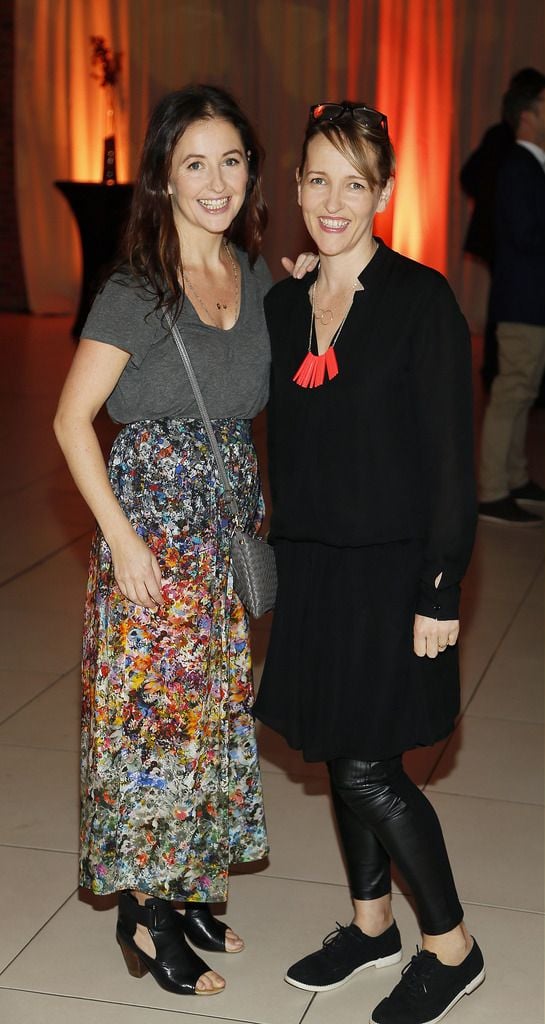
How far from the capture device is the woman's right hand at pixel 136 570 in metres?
2.13

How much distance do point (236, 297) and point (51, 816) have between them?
4.22 ft

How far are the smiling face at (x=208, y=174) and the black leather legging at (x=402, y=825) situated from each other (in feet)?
2.98

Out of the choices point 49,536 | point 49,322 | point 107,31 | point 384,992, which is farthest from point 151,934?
point 107,31

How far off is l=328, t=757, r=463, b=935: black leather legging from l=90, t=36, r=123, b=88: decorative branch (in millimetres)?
9659

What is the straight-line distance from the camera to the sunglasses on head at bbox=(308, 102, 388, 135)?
79.8 inches

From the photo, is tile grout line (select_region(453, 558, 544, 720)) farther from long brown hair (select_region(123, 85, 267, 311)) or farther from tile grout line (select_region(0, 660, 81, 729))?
long brown hair (select_region(123, 85, 267, 311))

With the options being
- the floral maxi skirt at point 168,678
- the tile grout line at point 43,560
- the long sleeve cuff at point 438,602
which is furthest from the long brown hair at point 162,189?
the tile grout line at point 43,560

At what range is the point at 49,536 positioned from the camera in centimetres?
519

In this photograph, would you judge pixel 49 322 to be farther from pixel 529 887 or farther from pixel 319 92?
pixel 529 887

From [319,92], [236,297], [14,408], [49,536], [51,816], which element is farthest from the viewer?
[319,92]

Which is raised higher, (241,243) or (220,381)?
(241,243)

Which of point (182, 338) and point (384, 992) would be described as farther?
point (384, 992)

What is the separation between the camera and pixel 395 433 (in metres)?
2.05

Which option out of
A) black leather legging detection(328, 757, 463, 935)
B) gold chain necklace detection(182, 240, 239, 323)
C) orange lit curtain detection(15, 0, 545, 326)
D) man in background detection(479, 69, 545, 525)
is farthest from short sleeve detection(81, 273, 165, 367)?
orange lit curtain detection(15, 0, 545, 326)
